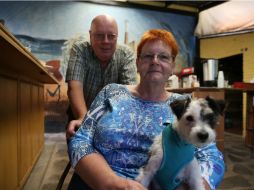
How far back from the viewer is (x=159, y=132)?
1330 millimetres

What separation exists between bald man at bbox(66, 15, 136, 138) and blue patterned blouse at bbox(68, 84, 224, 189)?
1.87ft

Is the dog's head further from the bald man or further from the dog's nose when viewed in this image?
the bald man

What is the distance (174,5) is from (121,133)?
19.2ft

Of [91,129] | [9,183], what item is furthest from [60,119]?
[91,129]

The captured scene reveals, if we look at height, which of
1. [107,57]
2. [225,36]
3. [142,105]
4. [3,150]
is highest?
[225,36]

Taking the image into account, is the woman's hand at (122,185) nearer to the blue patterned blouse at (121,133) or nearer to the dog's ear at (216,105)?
the blue patterned blouse at (121,133)

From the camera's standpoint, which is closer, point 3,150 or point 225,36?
point 3,150

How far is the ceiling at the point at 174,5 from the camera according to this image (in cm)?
629

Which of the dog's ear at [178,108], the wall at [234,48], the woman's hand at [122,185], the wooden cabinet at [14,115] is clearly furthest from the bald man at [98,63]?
the wall at [234,48]

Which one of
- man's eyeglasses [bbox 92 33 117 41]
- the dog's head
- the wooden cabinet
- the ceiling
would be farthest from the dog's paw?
the ceiling

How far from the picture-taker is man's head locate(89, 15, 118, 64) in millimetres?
1985

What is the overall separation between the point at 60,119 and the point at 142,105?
4776mm

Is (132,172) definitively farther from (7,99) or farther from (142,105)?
(7,99)

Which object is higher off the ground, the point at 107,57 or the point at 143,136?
the point at 107,57
